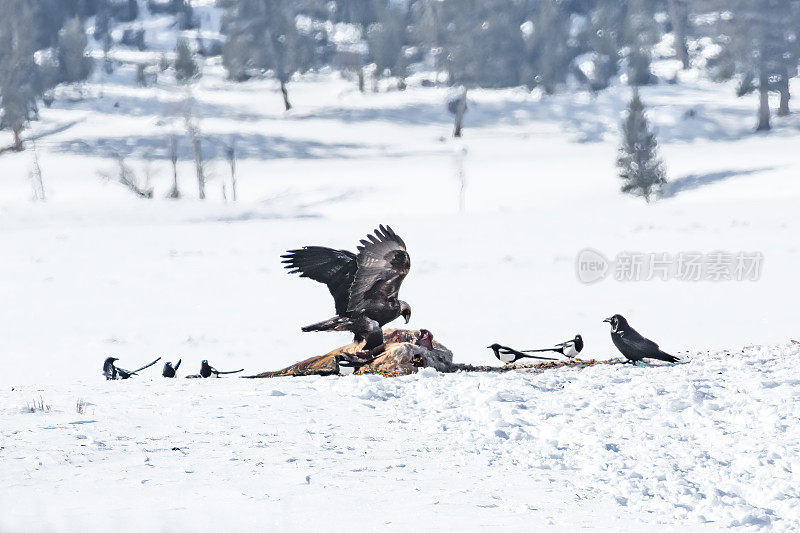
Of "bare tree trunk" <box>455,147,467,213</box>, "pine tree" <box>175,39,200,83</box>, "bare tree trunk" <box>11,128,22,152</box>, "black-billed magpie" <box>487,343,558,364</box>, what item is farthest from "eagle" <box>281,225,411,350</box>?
"pine tree" <box>175,39,200,83</box>

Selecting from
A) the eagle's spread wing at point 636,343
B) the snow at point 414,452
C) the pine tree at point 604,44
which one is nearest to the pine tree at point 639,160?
the pine tree at point 604,44

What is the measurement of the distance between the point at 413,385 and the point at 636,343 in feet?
8.12

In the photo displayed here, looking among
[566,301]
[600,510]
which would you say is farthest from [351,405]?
[566,301]

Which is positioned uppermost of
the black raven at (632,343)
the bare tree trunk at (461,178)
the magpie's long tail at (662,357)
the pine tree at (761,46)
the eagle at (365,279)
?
the pine tree at (761,46)

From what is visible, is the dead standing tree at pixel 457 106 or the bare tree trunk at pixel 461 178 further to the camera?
the dead standing tree at pixel 457 106

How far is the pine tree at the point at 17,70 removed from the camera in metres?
67.4

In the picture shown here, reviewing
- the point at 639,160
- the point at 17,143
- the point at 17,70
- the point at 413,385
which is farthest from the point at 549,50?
the point at 413,385

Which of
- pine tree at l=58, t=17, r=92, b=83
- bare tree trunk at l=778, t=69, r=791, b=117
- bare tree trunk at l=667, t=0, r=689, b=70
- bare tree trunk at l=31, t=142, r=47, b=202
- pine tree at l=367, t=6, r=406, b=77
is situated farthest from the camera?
bare tree trunk at l=667, t=0, r=689, b=70

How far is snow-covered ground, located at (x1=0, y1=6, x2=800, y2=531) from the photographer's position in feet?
18.7

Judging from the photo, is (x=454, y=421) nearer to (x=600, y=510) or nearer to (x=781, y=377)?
(x=600, y=510)

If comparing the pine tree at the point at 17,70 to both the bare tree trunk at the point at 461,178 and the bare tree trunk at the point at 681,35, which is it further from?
the bare tree trunk at the point at 681,35

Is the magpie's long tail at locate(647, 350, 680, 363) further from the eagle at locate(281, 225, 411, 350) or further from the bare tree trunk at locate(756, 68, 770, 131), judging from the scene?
the bare tree trunk at locate(756, 68, 770, 131)

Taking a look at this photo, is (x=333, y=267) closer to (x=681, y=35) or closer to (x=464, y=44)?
(x=464, y=44)

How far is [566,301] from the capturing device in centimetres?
1914
